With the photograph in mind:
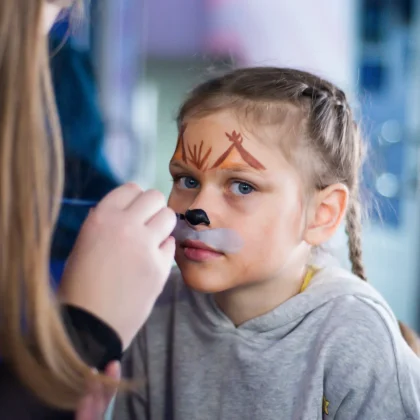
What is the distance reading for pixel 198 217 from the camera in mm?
713

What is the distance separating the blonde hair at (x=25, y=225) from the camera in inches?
18.3

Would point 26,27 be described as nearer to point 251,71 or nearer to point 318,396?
point 251,71

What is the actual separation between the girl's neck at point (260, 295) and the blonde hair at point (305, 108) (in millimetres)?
126

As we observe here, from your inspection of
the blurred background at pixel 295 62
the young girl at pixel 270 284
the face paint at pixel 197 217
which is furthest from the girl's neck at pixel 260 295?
the blurred background at pixel 295 62

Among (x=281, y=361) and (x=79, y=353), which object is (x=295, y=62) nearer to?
(x=281, y=361)

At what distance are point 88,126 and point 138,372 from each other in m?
0.47

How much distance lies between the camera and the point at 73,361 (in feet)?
1.57

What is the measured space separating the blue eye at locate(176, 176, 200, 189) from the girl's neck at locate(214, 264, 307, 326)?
5.6 inches

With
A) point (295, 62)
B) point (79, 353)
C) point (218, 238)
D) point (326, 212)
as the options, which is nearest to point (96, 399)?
point (79, 353)

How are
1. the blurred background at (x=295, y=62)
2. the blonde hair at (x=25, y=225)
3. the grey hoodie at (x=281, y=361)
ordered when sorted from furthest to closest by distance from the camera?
the blurred background at (x=295, y=62)
the grey hoodie at (x=281, y=361)
the blonde hair at (x=25, y=225)

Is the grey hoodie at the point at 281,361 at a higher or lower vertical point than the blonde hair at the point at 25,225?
lower

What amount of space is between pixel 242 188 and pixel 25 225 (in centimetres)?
32

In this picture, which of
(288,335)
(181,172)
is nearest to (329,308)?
(288,335)

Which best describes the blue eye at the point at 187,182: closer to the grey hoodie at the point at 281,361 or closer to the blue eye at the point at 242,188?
the blue eye at the point at 242,188
